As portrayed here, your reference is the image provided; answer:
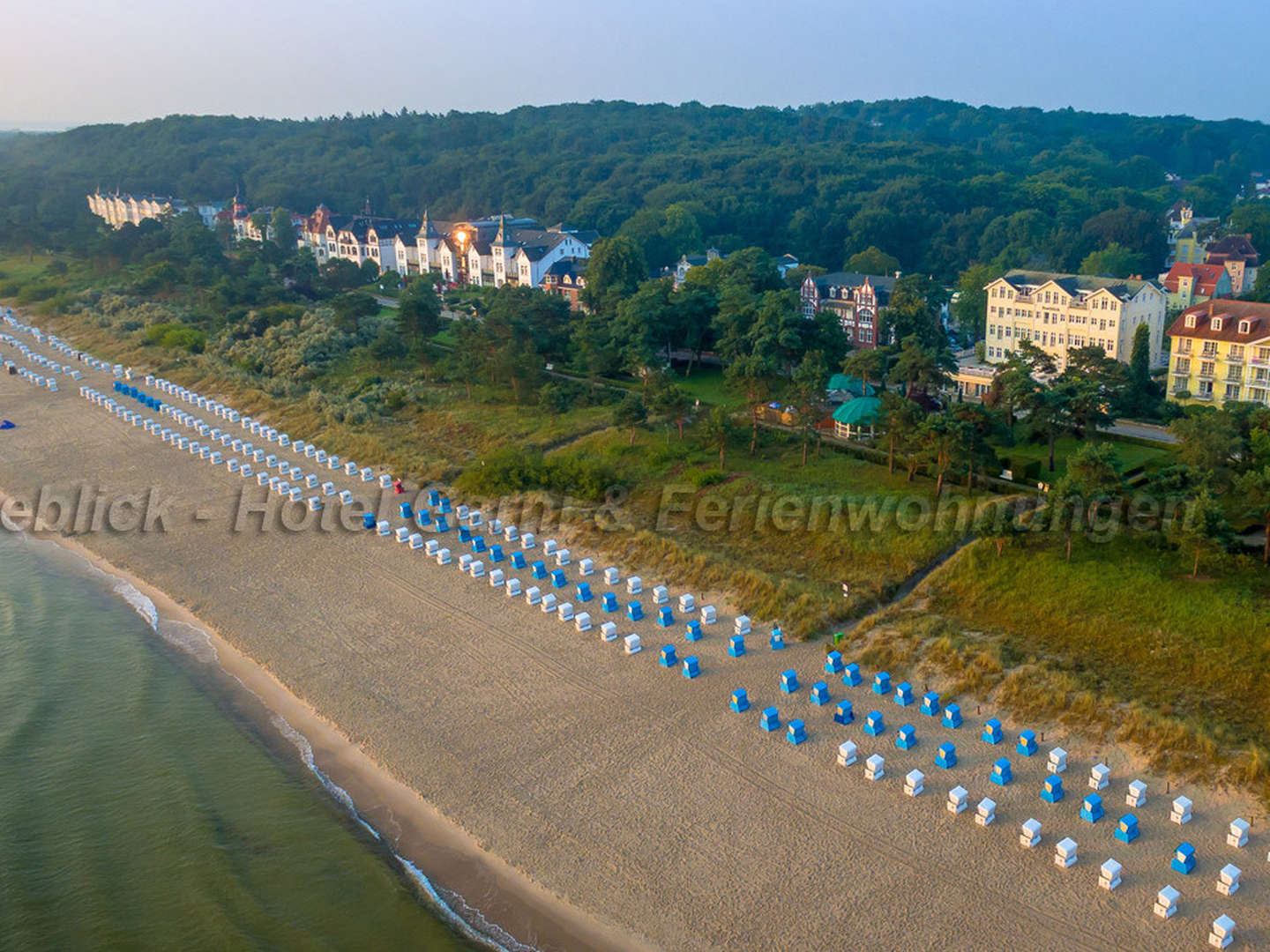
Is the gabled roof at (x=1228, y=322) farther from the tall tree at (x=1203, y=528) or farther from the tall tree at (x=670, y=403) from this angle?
the tall tree at (x=670, y=403)

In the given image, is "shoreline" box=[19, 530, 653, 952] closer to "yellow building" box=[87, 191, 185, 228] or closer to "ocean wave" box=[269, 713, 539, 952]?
"ocean wave" box=[269, 713, 539, 952]

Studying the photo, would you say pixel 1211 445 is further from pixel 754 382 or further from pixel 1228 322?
pixel 1228 322

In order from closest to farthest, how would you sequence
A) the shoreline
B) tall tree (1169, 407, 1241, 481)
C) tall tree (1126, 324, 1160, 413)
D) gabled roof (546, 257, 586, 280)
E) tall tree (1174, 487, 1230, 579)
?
1. the shoreline
2. tall tree (1174, 487, 1230, 579)
3. tall tree (1169, 407, 1241, 481)
4. tall tree (1126, 324, 1160, 413)
5. gabled roof (546, 257, 586, 280)

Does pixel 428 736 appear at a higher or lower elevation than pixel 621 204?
lower

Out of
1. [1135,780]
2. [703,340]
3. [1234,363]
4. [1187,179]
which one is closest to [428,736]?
[1135,780]

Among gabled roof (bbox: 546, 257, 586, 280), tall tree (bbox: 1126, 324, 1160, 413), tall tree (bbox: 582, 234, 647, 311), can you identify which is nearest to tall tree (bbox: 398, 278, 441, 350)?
tall tree (bbox: 582, 234, 647, 311)

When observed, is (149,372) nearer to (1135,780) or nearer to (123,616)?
(123,616)

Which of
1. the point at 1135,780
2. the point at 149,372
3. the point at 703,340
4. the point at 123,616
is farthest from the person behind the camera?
the point at 149,372
